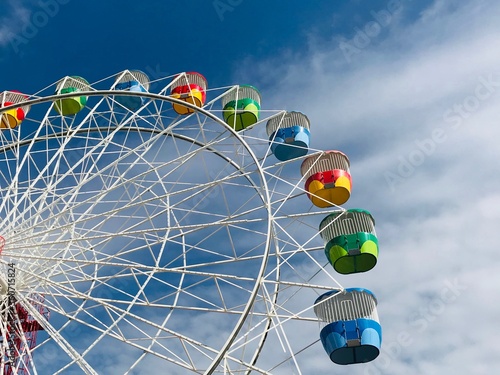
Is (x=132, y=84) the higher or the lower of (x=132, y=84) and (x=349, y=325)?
the higher

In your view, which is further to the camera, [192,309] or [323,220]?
[323,220]

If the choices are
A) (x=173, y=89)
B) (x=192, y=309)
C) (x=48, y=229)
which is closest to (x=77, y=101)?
(x=173, y=89)

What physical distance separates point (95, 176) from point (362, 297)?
6964 millimetres

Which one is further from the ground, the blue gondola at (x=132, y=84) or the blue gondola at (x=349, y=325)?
the blue gondola at (x=132, y=84)

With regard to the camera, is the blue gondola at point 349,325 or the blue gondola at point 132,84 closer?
the blue gondola at point 349,325

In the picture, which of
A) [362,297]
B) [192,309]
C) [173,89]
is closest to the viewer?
[192,309]

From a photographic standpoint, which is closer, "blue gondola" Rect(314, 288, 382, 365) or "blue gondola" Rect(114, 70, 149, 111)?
"blue gondola" Rect(314, 288, 382, 365)

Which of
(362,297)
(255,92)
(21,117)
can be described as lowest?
(362,297)

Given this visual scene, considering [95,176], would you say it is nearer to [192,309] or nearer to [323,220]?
[192,309]

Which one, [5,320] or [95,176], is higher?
[95,176]

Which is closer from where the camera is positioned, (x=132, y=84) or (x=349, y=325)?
(x=349, y=325)

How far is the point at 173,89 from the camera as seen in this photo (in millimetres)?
19688

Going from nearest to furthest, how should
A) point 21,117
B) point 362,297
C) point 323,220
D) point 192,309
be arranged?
point 192,309 < point 362,297 < point 323,220 < point 21,117

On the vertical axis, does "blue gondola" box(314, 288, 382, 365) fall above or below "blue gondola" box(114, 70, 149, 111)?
below
